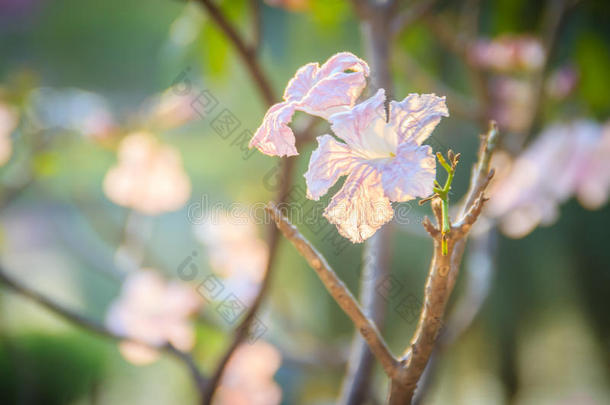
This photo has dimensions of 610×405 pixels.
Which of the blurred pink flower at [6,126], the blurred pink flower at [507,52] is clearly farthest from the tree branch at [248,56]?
the blurred pink flower at [6,126]

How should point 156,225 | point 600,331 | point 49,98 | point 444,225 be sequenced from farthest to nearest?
point 156,225, point 600,331, point 49,98, point 444,225

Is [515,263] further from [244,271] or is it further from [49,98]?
[49,98]

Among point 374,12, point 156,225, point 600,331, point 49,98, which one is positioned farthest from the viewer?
point 156,225

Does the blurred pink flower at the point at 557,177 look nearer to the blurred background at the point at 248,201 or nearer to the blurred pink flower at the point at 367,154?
the blurred background at the point at 248,201

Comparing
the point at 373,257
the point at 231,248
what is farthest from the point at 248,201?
the point at 373,257

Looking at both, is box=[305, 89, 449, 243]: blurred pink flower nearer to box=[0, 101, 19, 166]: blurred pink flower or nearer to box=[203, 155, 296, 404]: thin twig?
box=[203, 155, 296, 404]: thin twig

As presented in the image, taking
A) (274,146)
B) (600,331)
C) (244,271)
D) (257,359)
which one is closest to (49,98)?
(244,271)

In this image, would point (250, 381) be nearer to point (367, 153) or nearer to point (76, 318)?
point (76, 318)

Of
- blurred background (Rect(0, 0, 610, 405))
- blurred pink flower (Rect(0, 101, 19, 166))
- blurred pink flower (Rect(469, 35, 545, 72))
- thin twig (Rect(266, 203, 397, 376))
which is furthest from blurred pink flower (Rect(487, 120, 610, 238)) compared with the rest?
blurred pink flower (Rect(0, 101, 19, 166))
